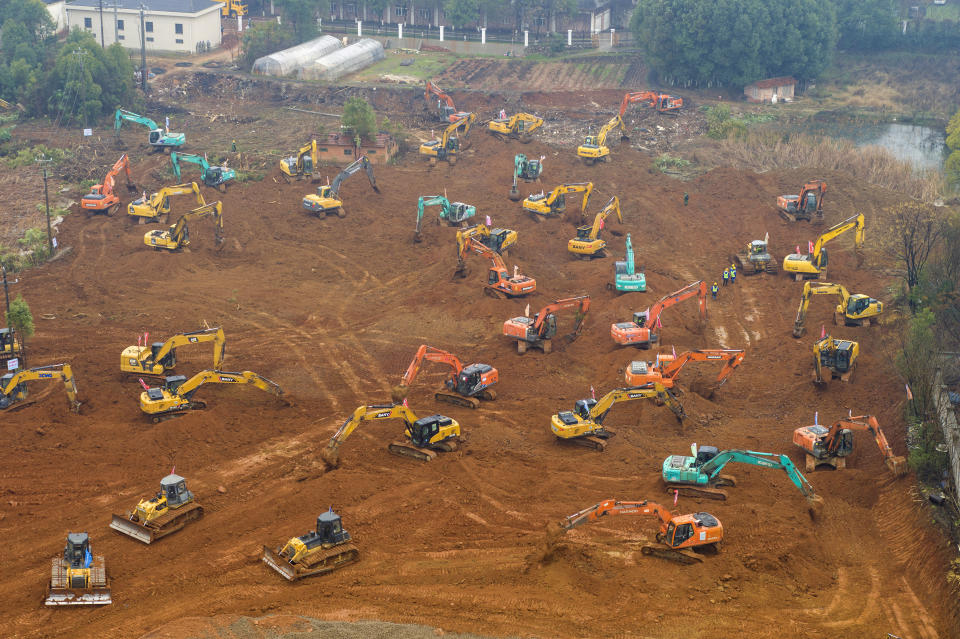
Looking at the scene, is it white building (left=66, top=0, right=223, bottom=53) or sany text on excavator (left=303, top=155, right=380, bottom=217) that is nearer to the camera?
sany text on excavator (left=303, top=155, right=380, bottom=217)

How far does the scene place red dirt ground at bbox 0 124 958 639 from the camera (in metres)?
29.7

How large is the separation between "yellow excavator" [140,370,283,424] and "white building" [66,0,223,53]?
68.5 m

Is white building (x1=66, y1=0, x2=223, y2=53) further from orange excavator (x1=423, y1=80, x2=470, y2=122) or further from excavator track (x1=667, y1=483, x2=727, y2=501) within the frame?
excavator track (x1=667, y1=483, x2=727, y2=501)

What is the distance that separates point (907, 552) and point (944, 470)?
4.54 meters

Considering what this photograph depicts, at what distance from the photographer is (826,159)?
7588cm

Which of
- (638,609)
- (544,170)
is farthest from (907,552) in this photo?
(544,170)

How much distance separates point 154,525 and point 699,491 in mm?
16997

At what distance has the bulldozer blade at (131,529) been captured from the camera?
1283 inches

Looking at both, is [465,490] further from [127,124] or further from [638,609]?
[127,124]

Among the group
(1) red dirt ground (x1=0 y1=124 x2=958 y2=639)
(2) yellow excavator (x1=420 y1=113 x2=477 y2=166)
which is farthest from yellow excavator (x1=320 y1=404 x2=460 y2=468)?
(2) yellow excavator (x1=420 y1=113 x2=477 y2=166)

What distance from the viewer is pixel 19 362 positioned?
1805 inches

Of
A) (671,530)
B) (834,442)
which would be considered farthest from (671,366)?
(671,530)

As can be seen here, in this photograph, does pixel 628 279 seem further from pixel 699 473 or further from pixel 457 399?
pixel 699 473

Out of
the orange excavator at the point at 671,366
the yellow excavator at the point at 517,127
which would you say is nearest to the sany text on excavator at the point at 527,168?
the yellow excavator at the point at 517,127
